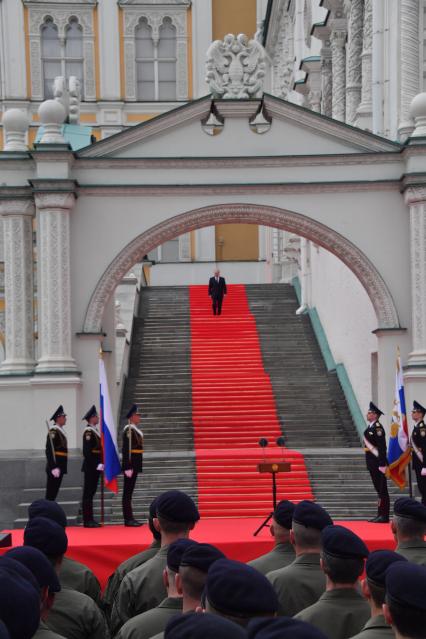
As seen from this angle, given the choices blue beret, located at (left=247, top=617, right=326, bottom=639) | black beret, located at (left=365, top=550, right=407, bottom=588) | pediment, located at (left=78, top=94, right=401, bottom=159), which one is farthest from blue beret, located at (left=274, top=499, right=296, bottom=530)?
pediment, located at (left=78, top=94, right=401, bottom=159)

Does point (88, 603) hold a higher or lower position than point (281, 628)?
lower

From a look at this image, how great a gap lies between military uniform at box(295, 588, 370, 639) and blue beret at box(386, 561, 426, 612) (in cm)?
138

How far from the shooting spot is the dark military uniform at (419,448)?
17312mm

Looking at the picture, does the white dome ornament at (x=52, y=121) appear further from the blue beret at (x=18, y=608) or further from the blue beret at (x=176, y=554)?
the blue beret at (x=18, y=608)

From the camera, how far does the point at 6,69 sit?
4409 cm

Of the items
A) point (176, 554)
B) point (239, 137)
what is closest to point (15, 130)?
point (239, 137)

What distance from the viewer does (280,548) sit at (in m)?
8.30

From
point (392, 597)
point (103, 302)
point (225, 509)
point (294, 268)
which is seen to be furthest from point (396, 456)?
point (294, 268)

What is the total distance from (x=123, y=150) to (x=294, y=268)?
15751 millimetres

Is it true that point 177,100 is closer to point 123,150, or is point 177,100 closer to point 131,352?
point 131,352

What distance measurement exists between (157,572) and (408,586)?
301 centimetres

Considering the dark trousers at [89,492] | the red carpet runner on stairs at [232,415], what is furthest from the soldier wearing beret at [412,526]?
the red carpet runner on stairs at [232,415]

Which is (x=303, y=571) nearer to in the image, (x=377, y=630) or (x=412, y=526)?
(x=412, y=526)

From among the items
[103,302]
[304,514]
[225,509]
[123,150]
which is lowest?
[225,509]
